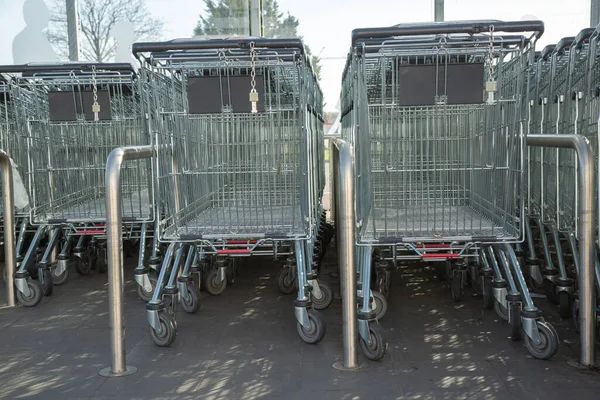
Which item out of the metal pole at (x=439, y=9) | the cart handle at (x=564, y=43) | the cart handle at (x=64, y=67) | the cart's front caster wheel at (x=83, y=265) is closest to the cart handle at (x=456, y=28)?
the cart handle at (x=564, y=43)

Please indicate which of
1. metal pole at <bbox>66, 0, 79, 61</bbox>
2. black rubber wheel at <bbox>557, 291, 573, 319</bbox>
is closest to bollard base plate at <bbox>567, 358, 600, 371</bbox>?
black rubber wheel at <bbox>557, 291, 573, 319</bbox>

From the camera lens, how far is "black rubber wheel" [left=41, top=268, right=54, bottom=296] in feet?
15.5

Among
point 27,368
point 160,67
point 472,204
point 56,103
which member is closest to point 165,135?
Result: point 160,67

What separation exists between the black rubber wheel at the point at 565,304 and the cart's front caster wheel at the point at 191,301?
2356 mm

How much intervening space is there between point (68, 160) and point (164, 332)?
88.3 inches

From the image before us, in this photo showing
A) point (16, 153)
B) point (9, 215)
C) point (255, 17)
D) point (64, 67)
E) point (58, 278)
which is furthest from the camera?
point (255, 17)

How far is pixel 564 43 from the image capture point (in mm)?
4191

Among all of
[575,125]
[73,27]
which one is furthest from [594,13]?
[73,27]

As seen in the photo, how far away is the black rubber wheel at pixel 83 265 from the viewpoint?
5480 mm

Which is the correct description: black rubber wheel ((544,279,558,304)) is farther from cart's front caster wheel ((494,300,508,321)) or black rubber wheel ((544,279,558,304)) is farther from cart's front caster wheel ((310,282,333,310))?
cart's front caster wheel ((310,282,333,310))

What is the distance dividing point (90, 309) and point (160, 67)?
1903 millimetres

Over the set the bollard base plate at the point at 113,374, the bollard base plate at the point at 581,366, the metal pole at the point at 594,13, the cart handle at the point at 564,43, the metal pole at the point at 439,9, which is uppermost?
the metal pole at the point at 439,9

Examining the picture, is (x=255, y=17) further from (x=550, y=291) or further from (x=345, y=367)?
(x=345, y=367)

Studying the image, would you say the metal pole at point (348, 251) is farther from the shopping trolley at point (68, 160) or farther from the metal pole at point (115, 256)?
the shopping trolley at point (68, 160)
